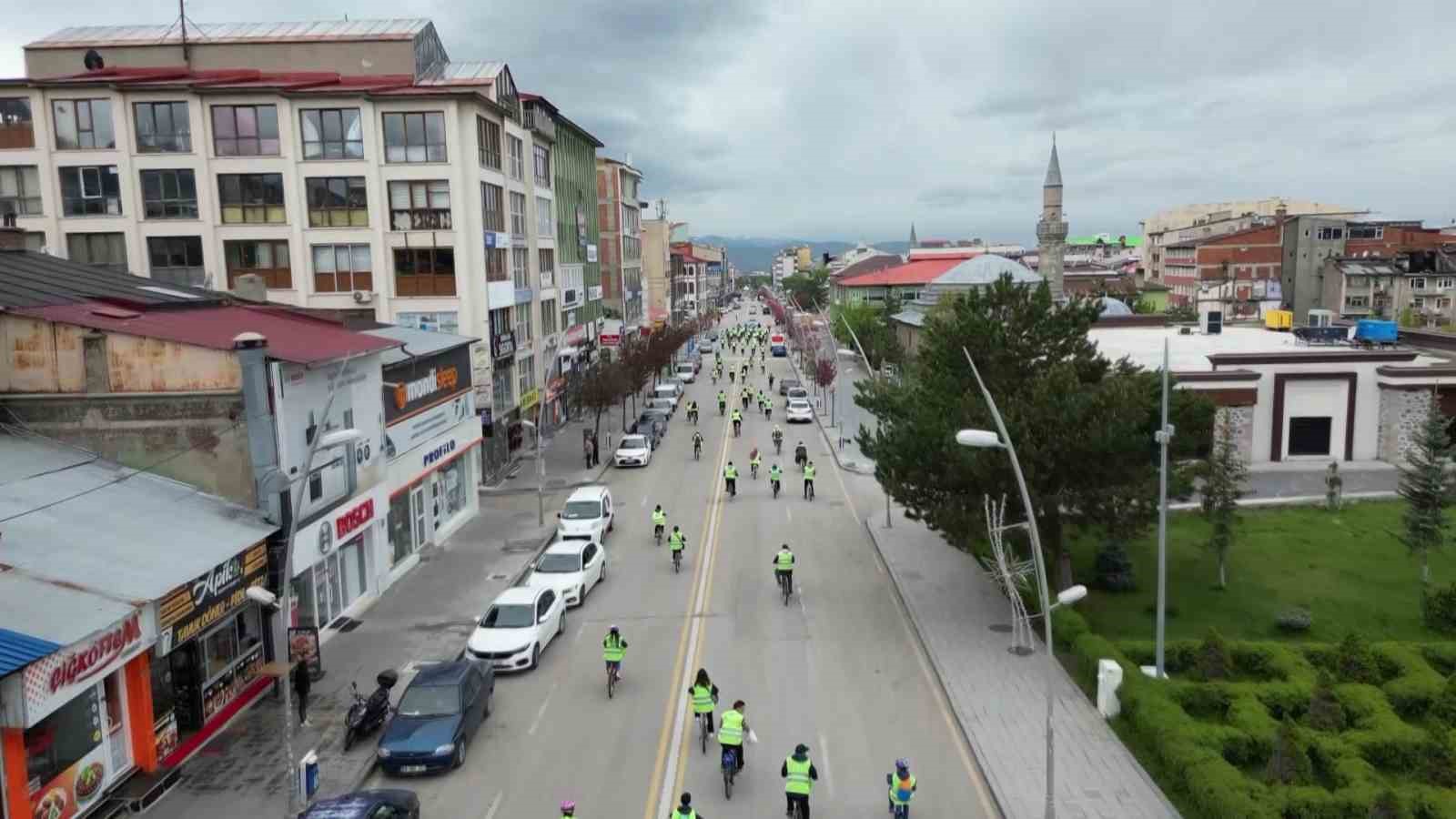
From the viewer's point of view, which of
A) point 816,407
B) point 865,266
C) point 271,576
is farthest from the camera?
point 865,266

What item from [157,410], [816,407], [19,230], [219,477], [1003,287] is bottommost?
[816,407]

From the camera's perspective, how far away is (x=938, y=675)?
20.9m

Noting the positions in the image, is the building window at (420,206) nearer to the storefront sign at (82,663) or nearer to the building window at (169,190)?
the building window at (169,190)

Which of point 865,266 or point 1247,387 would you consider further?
point 865,266

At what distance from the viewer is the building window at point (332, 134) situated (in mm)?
39031

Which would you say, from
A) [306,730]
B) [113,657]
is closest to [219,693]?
[306,730]

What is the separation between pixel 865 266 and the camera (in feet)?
621

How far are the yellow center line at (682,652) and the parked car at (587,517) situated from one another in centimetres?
312

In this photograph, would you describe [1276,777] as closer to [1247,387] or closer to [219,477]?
[219,477]

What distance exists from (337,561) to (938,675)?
45.1 ft

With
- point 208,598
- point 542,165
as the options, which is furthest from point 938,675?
point 542,165

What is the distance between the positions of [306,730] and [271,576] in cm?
333

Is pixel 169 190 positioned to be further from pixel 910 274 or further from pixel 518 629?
pixel 910 274

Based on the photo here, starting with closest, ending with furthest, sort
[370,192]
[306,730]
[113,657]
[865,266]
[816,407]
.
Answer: [113,657] < [306,730] < [370,192] < [816,407] < [865,266]
